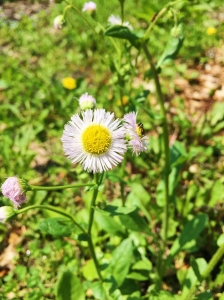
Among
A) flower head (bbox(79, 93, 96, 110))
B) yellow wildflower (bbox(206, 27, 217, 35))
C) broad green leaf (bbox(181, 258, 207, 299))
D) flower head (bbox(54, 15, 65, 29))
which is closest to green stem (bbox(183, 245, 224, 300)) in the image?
broad green leaf (bbox(181, 258, 207, 299))

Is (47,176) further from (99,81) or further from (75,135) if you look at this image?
(75,135)

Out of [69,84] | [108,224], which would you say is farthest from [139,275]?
[69,84]

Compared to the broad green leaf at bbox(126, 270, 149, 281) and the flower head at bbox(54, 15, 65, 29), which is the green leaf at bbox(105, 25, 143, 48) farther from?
the broad green leaf at bbox(126, 270, 149, 281)

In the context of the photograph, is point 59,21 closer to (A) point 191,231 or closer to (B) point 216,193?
(A) point 191,231

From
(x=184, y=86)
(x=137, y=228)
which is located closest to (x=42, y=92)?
(x=184, y=86)

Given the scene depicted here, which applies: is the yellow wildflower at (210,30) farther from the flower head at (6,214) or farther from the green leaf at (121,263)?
the flower head at (6,214)

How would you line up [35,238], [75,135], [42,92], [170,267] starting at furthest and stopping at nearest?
[42,92]
[35,238]
[170,267]
[75,135]
